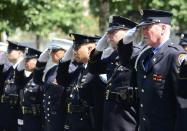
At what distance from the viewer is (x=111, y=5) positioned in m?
19.4

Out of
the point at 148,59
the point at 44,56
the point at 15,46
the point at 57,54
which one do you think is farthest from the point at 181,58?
the point at 15,46

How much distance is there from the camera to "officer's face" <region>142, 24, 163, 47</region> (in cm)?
610

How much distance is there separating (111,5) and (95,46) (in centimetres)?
1193

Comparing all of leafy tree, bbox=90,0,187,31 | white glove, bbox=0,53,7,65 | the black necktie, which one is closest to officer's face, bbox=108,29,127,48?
the black necktie

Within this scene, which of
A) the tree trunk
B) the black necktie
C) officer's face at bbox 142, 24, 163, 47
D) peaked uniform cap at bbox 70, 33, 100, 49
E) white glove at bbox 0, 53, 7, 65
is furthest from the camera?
the tree trunk

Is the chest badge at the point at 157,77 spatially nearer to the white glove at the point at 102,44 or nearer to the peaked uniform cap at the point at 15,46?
the white glove at the point at 102,44

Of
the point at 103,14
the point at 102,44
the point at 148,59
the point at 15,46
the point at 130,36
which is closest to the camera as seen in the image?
the point at 148,59

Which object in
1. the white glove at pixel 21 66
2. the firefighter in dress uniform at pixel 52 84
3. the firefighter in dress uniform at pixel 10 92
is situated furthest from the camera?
the firefighter in dress uniform at pixel 10 92

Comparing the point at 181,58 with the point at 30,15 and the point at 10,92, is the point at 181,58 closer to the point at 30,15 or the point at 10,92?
the point at 10,92

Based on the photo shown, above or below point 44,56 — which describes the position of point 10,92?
below

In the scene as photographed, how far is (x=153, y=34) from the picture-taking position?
240 inches

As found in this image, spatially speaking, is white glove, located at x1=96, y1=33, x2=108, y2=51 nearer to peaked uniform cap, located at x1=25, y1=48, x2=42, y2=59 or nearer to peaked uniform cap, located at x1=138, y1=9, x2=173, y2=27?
peaked uniform cap, located at x1=138, y1=9, x2=173, y2=27

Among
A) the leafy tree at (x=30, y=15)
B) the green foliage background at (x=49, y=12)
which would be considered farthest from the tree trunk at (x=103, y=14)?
the leafy tree at (x=30, y=15)

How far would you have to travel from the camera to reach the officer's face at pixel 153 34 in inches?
240
